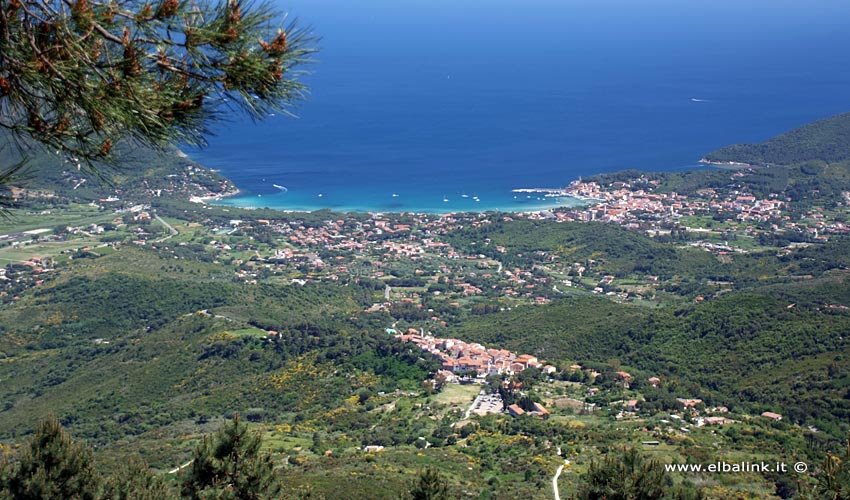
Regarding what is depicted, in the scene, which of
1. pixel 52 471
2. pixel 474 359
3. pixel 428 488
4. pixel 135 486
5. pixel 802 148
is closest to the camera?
pixel 428 488

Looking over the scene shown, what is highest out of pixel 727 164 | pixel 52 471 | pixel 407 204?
pixel 727 164

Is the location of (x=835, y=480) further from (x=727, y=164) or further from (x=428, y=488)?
(x=727, y=164)

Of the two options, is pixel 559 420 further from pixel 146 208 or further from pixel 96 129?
pixel 146 208

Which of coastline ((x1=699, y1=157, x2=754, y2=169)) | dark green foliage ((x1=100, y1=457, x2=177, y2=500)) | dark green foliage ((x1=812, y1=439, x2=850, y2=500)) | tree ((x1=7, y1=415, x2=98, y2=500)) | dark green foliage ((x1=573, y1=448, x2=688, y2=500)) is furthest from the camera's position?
coastline ((x1=699, y1=157, x2=754, y2=169))

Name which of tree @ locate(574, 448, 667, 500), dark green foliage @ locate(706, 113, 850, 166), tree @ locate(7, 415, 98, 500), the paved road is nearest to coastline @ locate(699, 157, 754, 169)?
dark green foliage @ locate(706, 113, 850, 166)

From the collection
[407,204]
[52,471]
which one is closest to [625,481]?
[52,471]

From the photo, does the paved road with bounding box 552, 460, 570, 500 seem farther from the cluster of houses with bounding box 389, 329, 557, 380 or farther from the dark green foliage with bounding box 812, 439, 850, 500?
the dark green foliage with bounding box 812, 439, 850, 500
